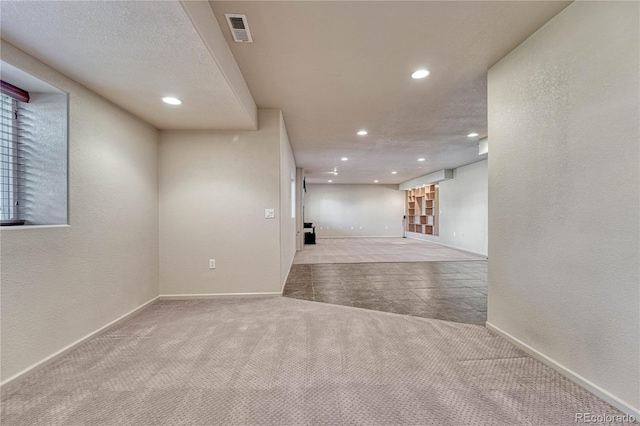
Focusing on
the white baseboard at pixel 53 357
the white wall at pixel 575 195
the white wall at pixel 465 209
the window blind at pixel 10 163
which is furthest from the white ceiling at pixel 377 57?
the white wall at pixel 465 209

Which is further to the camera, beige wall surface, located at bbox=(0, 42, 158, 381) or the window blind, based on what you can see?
the window blind

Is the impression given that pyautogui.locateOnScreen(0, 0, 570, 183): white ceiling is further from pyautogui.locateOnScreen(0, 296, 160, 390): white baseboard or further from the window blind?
pyautogui.locateOnScreen(0, 296, 160, 390): white baseboard

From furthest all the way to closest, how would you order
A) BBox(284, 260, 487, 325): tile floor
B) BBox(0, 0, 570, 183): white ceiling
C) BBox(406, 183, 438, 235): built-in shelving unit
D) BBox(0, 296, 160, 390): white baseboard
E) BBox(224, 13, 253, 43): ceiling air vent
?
BBox(406, 183, 438, 235): built-in shelving unit < BBox(284, 260, 487, 325): tile floor < BBox(224, 13, 253, 43): ceiling air vent < BBox(0, 296, 160, 390): white baseboard < BBox(0, 0, 570, 183): white ceiling

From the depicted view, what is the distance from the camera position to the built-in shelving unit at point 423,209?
10352mm

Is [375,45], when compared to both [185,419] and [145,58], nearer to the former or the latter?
[145,58]

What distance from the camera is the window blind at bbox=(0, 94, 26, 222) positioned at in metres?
1.89

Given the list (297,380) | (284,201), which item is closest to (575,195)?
(297,380)

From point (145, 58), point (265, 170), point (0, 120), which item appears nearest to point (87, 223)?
point (0, 120)

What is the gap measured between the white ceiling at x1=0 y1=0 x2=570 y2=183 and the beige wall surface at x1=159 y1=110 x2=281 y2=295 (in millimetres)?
277

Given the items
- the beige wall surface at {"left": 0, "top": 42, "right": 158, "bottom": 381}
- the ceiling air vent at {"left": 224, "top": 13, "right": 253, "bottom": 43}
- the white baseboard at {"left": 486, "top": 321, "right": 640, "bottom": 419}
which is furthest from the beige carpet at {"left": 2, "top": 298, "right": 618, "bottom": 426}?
the ceiling air vent at {"left": 224, "top": 13, "right": 253, "bottom": 43}

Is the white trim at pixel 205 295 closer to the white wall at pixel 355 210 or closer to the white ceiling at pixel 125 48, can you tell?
the white ceiling at pixel 125 48

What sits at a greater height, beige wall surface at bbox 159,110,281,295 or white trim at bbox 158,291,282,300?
beige wall surface at bbox 159,110,281,295

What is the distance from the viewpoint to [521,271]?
213cm

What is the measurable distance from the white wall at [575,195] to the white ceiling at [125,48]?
95.1 inches
